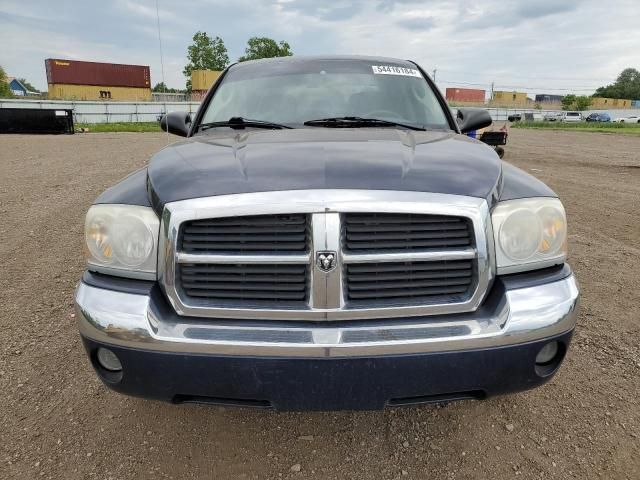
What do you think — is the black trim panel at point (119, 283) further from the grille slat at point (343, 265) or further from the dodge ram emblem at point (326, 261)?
the dodge ram emblem at point (326, 261)

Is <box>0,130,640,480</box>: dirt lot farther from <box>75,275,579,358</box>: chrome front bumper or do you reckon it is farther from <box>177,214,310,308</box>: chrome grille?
<box>177,214,310,308</box>: chrome grille

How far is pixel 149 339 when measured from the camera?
5.25ft

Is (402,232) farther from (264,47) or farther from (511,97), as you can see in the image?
(511,97)

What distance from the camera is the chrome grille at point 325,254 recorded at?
5.25 ft

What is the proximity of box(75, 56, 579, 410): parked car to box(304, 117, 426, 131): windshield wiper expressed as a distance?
2.75ft

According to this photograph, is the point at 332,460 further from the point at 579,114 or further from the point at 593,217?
the point at 579,114

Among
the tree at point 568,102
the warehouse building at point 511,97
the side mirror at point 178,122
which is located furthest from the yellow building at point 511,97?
the side mirror at point 178,122

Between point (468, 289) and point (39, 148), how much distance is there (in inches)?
661

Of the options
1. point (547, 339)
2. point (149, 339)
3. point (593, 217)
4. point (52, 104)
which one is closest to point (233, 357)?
point (149, 339)

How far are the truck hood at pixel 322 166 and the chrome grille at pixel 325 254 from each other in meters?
0.06

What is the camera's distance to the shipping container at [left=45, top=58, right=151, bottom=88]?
60000 mm

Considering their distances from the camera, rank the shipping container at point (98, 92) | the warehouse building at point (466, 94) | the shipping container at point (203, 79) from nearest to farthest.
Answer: the shipping container at point (203, 79)
the shipping container at point (98, 92)
the warehouse building at point (466, 94)

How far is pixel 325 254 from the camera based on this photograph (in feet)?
5.22

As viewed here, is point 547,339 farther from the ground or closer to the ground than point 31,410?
farther from the ground
